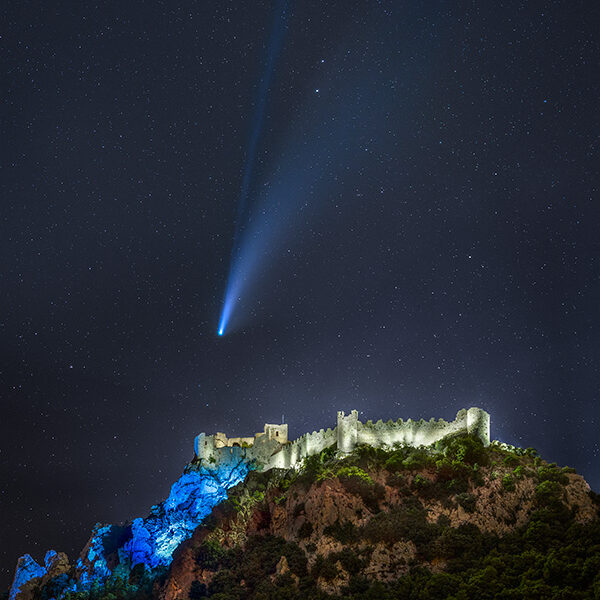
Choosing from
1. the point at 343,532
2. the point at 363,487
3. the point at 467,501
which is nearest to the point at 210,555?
the point at 343,532

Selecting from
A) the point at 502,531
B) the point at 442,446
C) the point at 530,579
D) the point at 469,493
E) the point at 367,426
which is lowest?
the point at 530,579

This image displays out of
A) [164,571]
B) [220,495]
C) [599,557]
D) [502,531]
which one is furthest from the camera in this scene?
[220,495]

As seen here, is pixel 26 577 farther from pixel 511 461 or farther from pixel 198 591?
pixel 511 461

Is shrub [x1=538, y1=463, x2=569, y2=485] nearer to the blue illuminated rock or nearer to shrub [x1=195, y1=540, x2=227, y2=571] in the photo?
shrub [x1=195, y1=540, x2=227, y2=571]

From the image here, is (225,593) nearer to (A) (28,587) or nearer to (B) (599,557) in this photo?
(B) (599,557)

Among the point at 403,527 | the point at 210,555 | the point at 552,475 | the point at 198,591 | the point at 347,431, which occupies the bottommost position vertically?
the point at 198,591

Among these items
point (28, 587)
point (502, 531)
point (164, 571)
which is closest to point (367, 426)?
point (502, 531)

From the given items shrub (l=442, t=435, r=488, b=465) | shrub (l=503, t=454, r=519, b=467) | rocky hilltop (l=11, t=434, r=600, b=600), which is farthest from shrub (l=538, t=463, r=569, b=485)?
shrub (l=442, t=435, r=488, b=465)
